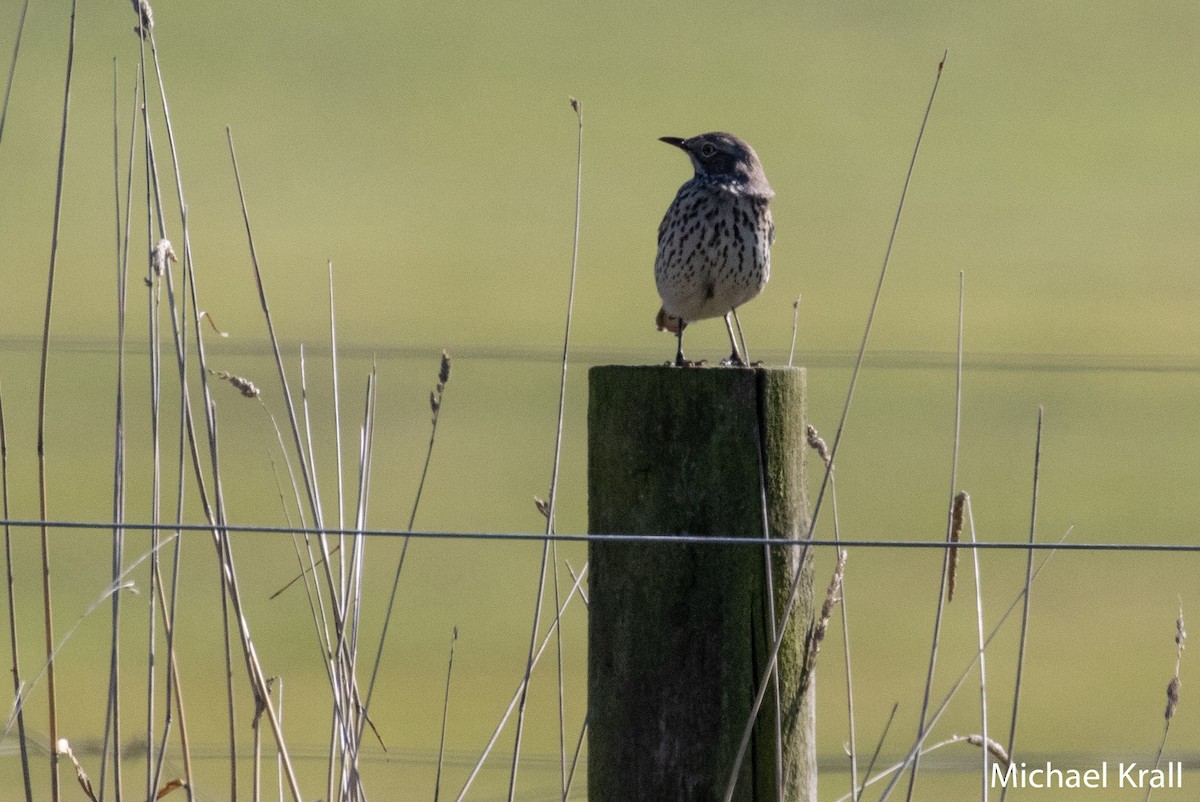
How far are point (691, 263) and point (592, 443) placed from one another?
4.97 feet

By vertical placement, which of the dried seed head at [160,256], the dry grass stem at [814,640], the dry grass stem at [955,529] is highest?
the dried seed head at [160,256]

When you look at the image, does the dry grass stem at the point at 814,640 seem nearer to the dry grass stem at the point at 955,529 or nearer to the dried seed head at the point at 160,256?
the dry grass stem at the point at 955,529

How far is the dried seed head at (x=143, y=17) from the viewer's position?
2182mm

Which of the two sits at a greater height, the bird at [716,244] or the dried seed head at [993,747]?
the bird at [716,244]

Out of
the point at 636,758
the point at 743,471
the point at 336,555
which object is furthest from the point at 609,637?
the point at 336,555

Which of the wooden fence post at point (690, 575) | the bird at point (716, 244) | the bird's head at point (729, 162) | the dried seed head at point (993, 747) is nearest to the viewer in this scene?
the wooden fence post at point (690, 575)

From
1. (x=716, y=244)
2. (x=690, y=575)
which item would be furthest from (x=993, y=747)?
(x=716, y=244)

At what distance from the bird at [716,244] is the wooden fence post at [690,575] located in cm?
139

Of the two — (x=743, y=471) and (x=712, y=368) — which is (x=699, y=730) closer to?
(x=743, y=471)

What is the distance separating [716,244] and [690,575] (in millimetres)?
1659

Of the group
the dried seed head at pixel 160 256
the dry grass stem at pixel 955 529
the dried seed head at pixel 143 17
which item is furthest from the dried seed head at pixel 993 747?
the dried seed head at pixel 143 17

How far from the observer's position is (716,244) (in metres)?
3.40

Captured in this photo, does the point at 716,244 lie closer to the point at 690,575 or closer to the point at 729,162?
the point at 729,162

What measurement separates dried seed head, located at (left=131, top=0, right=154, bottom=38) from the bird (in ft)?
4.94
